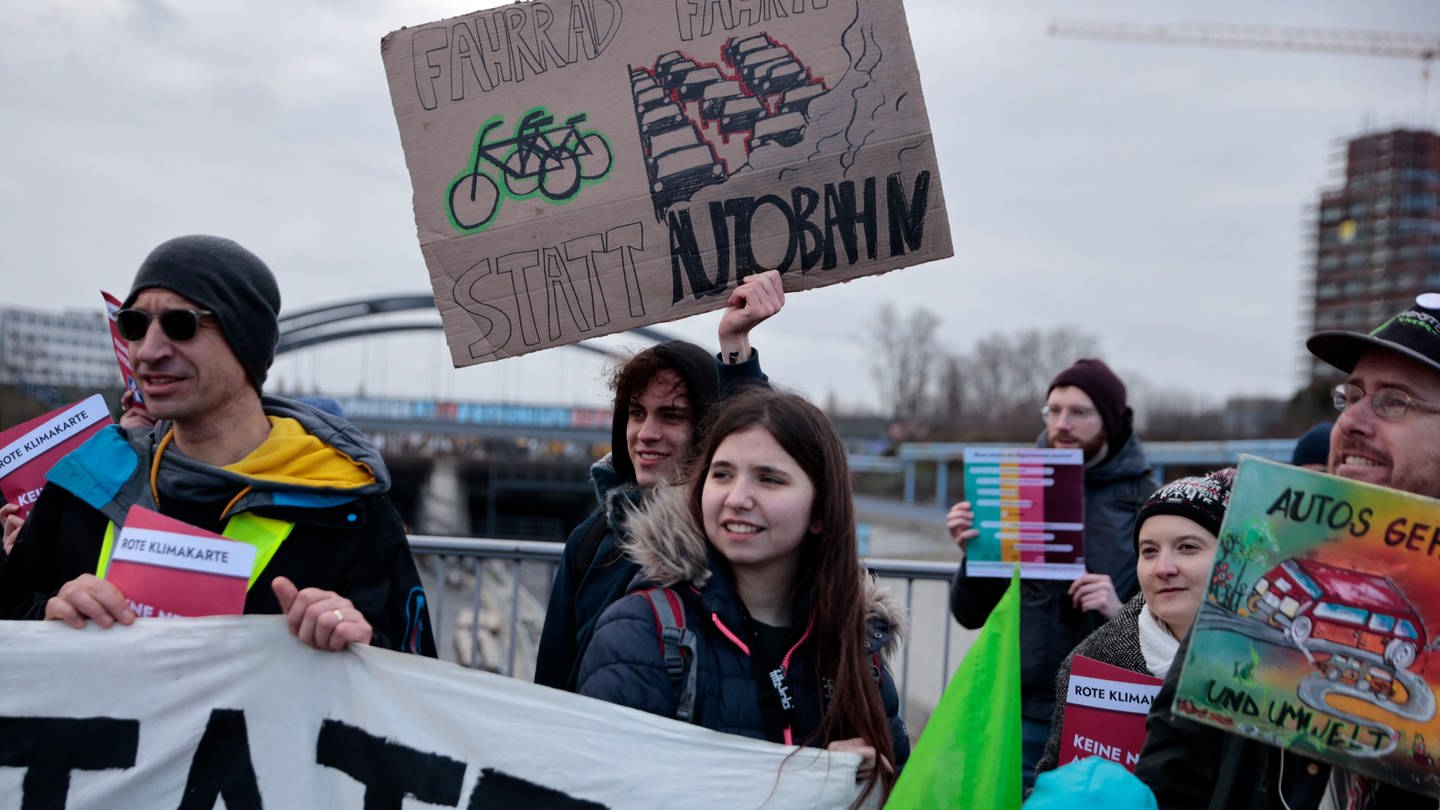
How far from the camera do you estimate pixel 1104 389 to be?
4363mm

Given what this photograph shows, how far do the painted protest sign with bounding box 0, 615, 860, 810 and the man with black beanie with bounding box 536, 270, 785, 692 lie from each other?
36 cm

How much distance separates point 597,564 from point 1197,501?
153 centimetres

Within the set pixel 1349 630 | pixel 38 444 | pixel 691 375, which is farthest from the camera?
pixel 38 444

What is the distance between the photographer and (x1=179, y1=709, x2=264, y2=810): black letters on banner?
2.47 m

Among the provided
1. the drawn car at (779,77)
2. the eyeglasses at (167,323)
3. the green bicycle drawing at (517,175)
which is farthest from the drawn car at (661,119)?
the eyeglasses at (167,323)

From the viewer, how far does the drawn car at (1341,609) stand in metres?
1.85

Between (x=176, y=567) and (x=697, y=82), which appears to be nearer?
(x=176, y=567)

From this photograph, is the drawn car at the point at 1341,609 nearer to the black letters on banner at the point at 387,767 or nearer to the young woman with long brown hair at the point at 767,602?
the young woman with long brown hair at the point at 767,602

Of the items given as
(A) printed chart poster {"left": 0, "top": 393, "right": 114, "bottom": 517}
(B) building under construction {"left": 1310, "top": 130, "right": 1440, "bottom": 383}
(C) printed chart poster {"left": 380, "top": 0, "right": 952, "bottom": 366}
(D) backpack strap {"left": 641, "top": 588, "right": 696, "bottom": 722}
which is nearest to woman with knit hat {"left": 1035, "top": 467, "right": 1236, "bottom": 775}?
(C) printed chart poster {"left": 380, "top": 0, "right": 952, "bottom": 366}

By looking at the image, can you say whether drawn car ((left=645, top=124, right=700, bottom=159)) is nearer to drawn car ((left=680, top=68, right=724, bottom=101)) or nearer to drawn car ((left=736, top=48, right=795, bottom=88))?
drawn car ((left=680, top=68, right=724, bottom=101))

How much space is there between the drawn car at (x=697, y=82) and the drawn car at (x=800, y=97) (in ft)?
0.61

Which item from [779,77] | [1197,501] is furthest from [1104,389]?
[779,77]

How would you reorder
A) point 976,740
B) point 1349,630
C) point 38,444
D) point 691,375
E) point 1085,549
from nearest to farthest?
1. point 1349,630
2. point 976,740
3. point 691,375
4. point 38,444
5. point 1085,549

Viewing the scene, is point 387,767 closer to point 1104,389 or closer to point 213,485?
point 213,485
